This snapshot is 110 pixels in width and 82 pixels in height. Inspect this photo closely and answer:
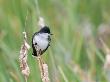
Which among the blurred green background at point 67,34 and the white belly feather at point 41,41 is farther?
the blurred green background at point 67,34

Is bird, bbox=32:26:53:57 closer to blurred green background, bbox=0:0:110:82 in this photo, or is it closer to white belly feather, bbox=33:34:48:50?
white belly feather, bbox=33:34:48:50

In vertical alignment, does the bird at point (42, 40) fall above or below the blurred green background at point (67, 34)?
above

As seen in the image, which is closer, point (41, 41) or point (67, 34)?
point (41, 41)

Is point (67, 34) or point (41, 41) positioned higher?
point (41, 41)

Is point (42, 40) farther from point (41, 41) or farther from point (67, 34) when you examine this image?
point (67, 34)

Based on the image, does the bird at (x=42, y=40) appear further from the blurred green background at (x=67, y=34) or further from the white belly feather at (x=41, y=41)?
the blurred green background at (x=67, y=34)

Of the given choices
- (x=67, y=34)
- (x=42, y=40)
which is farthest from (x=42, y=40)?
(x=67, y=34)

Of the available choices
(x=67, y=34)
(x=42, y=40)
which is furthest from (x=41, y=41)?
(x=67, y=34)

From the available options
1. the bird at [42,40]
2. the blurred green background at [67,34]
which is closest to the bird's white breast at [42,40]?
the bird at [42,40]

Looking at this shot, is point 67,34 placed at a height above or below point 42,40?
below
